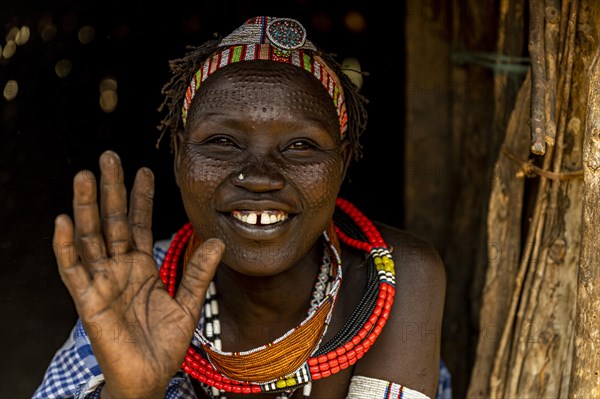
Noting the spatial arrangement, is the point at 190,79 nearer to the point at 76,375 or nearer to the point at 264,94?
the point at 264,94

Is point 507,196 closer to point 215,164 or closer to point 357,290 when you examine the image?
point 357,290

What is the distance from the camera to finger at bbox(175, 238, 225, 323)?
1.86 meters

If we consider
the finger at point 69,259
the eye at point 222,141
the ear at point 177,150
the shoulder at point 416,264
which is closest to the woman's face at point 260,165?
the eye at point 222,141

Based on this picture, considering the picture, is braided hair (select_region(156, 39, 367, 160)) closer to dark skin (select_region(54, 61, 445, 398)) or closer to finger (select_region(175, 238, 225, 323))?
dark skin (select_region(54, 61, 445, 398))

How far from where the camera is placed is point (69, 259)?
176 centimetres

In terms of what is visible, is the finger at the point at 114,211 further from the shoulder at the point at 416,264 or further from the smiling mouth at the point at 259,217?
the shoulder at the point at 416,264

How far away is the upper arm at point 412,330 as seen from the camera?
2.42 metres

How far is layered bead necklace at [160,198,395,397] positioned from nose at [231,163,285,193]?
1.32 ft

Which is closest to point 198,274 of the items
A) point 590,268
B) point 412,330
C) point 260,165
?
point 260,165

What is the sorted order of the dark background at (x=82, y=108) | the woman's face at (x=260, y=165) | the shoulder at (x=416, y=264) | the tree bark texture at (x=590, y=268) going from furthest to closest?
the dark background at (x=82, y=108)
the shoulder at (x=416, y=264)
the woman's face at (x=260, y=165)
the tree bark texture at (x=590, y=268)

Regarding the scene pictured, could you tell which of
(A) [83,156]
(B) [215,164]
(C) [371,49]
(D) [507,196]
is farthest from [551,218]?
(A) [83,156]

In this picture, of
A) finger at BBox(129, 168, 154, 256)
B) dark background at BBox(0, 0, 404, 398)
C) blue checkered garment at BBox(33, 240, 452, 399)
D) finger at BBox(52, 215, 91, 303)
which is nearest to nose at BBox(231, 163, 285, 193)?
finger at BBox(129, 168, 154, 256)

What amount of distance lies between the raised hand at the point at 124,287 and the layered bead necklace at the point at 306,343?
0.46 m

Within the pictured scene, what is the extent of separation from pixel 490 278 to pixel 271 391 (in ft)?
3.07
